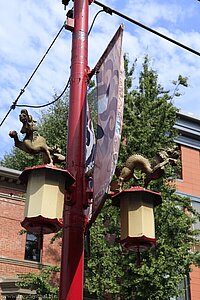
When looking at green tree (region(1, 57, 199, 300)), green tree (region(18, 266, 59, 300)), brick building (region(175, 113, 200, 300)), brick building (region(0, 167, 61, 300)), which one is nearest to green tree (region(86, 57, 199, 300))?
green tree (region(1, 57, 199, 300))

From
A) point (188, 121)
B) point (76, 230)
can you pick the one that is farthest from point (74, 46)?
point (188, 121)

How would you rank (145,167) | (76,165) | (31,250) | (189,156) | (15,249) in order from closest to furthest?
(76,165), (145,167), (15,249), (31,250), (189,156)

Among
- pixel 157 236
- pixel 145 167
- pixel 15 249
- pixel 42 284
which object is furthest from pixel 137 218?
pixel 15 249

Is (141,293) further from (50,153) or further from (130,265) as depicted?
(50,153)

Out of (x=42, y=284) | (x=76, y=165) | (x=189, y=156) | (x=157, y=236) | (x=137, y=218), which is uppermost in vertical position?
(x=189, y=156)

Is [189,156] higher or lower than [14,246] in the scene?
higher

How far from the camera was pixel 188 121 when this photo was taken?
24406 mm

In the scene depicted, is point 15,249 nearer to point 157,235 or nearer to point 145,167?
point 157,235

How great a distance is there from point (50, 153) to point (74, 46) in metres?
1.30

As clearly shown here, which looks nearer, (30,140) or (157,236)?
(30,140)

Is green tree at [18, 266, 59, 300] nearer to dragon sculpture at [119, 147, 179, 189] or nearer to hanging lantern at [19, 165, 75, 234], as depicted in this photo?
dragon sculpture at [119, 147, 179, 189]

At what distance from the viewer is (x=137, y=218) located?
455 cm

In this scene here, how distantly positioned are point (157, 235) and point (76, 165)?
11.2 m

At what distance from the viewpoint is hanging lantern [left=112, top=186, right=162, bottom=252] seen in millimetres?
4523
